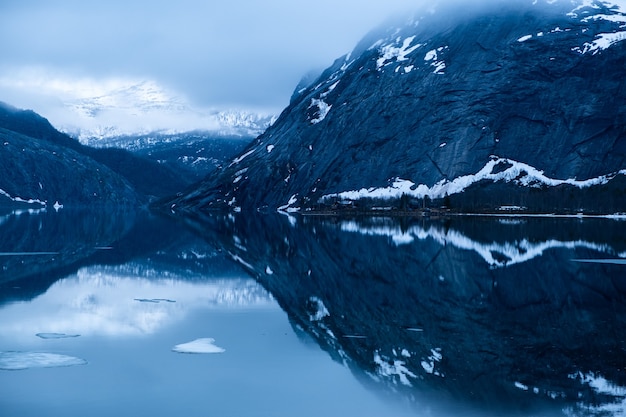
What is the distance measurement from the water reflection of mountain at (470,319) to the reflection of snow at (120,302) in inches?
111

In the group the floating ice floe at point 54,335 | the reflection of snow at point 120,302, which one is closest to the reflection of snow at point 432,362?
the reflection of snow at point 120,302

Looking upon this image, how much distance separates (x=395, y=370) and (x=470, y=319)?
9.15 meters

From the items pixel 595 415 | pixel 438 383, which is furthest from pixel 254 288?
pixel 595 415

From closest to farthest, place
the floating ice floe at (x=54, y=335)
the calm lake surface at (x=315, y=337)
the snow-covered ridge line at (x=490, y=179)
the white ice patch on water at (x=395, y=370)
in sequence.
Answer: the calm lake surface at (x=315, y=337) → the white ice patch on water at (x=395, y=370) → the floating ice floe at (x=54, y=335) → the snow-covered ridge line at (x=490, y=179)

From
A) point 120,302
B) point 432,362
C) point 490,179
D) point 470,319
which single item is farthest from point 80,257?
point 490,179

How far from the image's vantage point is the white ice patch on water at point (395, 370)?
71.4 ft

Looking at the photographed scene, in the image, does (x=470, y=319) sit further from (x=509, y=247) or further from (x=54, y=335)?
(x=509, y=247)

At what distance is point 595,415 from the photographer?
18312 millimetres

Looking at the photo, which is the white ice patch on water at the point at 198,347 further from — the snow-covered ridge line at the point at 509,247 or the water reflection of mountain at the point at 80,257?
the snow-covered ridge line at the point at 509,247

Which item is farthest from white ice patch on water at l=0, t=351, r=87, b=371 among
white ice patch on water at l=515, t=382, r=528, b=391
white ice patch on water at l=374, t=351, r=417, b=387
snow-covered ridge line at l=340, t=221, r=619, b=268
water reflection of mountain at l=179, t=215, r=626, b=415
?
snow-covered ridge line at l=340, t=221, r=619, b=268

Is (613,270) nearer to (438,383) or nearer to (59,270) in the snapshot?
(438,383)

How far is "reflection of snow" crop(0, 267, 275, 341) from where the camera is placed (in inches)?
1127

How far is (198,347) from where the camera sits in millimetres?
25219

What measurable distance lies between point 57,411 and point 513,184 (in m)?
179
